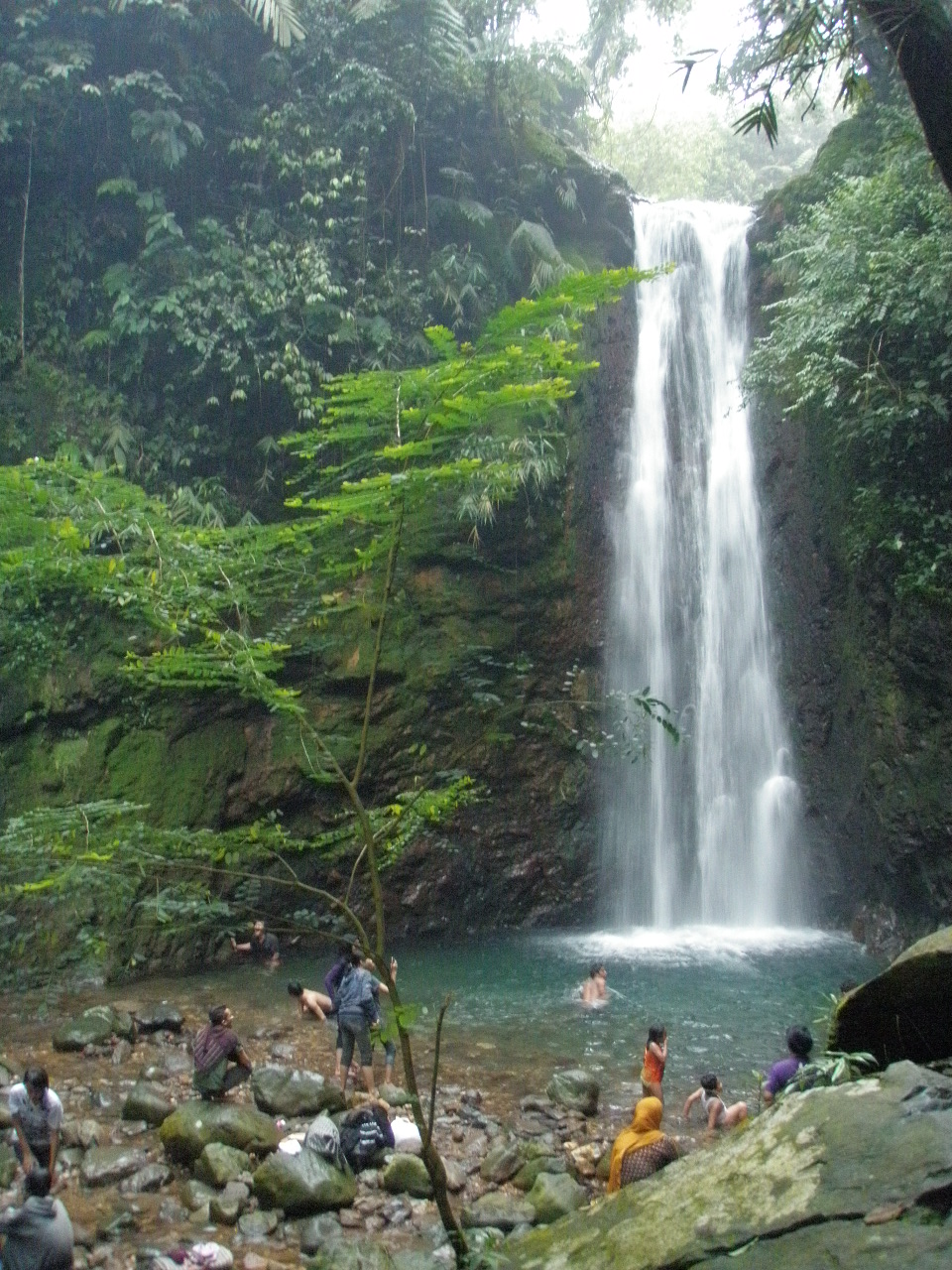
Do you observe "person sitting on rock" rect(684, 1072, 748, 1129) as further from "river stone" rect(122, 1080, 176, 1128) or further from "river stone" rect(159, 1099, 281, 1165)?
"river stone" rect(122, 1080, 176, 1128)

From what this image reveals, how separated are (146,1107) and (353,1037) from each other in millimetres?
1565

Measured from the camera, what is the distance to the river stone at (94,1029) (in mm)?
7782

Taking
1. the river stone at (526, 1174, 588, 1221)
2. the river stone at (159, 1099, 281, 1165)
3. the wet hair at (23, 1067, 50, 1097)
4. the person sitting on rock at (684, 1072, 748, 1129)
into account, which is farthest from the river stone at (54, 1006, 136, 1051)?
the person sitting on rock at (684, 1072, 748, 1129)

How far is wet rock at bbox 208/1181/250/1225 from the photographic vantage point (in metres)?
5.20

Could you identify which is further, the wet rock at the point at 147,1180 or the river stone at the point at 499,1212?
the wet rock at the point at 147,1180

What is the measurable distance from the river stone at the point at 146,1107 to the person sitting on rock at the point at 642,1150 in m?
3.39

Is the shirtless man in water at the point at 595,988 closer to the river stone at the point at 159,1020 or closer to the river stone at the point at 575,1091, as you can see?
the river stone at the point at 575,1091

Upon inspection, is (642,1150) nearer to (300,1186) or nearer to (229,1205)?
(300,1186)

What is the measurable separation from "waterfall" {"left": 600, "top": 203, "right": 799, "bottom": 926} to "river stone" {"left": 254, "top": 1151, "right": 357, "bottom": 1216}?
941 cm

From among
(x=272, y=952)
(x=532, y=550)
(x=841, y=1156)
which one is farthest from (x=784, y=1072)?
(x=532, y=550)

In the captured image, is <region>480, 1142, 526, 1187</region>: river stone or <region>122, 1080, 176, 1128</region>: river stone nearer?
<region>480, 1142, 526, 1187</region>: river stone

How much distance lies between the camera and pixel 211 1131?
5.97 m

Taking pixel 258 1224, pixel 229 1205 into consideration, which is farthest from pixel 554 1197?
pixel 229 1205

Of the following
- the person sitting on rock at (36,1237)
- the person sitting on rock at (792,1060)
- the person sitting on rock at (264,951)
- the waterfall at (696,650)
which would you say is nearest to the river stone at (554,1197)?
the person sitting on rock at (792,1060)
